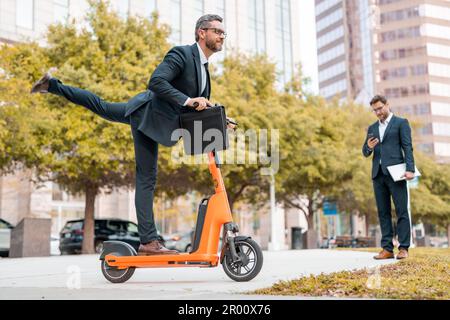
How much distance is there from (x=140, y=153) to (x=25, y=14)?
102 ft

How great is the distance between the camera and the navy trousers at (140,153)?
5.03 m

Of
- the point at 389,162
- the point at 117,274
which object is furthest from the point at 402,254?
the point at 117,274

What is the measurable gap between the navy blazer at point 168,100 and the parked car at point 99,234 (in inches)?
709

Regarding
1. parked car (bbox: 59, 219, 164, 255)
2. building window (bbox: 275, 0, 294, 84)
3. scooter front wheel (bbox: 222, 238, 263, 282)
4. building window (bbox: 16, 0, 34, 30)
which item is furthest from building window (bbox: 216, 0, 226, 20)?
scooter front wheel (bbox: 222, 238, 263, 282)

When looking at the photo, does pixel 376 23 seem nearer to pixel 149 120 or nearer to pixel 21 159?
pixel 21 159

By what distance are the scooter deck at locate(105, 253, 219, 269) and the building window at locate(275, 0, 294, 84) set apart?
148 feet

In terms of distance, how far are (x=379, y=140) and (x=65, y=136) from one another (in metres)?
13.0

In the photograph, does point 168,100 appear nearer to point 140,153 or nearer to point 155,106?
point 155,106

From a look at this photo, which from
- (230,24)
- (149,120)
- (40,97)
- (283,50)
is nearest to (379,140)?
(149,120)

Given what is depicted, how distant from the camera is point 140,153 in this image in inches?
201

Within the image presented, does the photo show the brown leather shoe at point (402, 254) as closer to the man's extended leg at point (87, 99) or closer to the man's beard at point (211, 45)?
the man's beard at point (211, 45)

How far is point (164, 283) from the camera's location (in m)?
4.88

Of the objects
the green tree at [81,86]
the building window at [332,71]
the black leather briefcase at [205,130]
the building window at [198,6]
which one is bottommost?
the black leather briefcase at [205,130]

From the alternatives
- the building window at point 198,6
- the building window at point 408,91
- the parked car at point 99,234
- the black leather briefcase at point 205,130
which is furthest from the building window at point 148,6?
the building window at point 408,91
